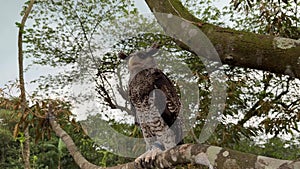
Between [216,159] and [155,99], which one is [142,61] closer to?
[155,99]

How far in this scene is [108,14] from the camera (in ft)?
13.0

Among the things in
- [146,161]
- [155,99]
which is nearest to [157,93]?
[155,99]

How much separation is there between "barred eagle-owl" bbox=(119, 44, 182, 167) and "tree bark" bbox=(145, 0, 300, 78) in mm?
490

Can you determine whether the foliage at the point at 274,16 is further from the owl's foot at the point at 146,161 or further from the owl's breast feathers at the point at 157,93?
the owl's foot at the point at 146,161

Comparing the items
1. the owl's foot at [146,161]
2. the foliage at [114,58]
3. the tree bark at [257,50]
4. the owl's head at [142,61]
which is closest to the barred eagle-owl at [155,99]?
the owl's head at [142,61]

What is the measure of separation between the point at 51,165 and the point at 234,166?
5251 millimetres

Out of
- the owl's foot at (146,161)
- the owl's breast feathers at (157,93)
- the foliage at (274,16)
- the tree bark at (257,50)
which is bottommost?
the owl's foot at (146,161)

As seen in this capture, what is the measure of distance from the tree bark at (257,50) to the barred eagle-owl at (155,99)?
1.61ft

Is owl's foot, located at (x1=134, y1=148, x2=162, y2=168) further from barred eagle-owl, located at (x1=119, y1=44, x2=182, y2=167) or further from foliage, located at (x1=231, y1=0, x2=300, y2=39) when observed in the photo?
foliage, located at (x1=231, y1=0, x2=300, y2=39)

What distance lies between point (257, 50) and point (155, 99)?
0.57m

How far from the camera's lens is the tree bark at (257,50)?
805mm

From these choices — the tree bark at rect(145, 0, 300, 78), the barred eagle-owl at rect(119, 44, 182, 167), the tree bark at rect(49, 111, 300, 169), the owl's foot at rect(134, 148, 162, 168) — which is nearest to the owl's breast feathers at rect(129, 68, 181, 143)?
the barred eagle-owl at rect(119, 44, 182, 167)

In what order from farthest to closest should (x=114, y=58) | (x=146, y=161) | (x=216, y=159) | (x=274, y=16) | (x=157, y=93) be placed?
(x=114, y=58), (x=274, y=16), (x=157, y=93), (x=146, y=161), (x=216, y=159)

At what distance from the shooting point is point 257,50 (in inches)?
32.3
